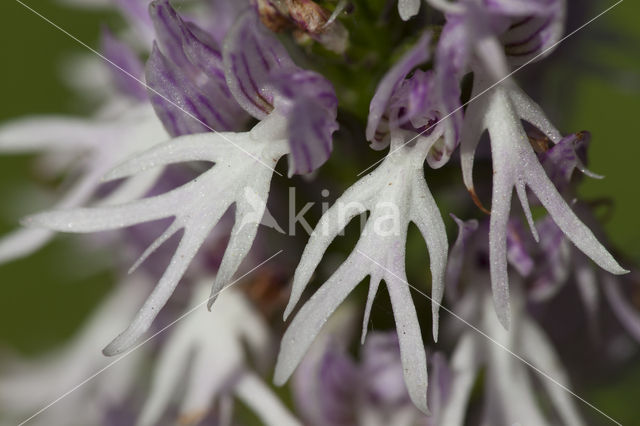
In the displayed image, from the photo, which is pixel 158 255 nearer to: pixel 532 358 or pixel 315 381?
pixel 315 381

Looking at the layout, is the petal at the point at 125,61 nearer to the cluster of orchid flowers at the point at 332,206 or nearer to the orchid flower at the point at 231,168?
the cluster of orchid flowers at the point at 332,206

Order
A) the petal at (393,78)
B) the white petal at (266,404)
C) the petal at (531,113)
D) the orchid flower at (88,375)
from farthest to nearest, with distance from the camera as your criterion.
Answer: the orchid flower at (88,375), the white petal at (266,404), the petal at (531,113), the petal at (393,78)

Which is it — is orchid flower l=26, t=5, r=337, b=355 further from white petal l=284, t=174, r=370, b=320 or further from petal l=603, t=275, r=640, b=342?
petal l=603, t=275, r=640, b=342

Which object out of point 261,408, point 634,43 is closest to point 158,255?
point 261,408

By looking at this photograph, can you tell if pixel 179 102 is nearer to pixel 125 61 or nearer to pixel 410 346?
pixel 125 61

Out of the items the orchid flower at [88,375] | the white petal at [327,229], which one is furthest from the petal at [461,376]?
the orchid flower at [88,375]

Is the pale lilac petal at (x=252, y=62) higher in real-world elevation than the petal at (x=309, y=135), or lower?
higher
